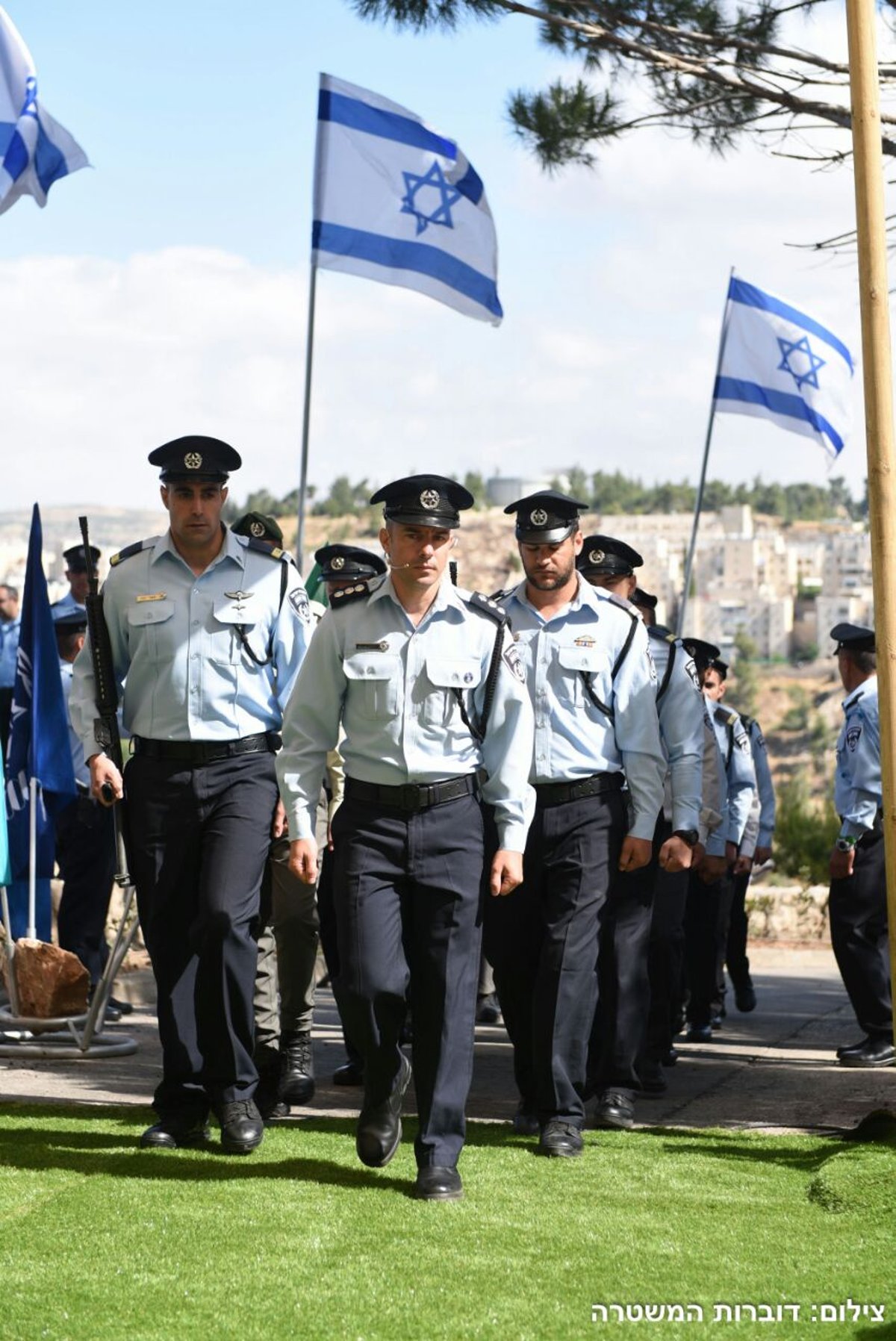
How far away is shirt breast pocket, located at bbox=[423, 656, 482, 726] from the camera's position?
5762 millimetres

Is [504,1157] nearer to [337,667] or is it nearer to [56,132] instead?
[337,667]

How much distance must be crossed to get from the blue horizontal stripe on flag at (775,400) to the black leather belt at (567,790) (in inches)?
300

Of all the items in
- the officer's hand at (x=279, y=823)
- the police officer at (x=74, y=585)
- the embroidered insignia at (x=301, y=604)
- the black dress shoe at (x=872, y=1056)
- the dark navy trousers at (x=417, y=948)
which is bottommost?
the black dress shoe at (x=872, y=1056)

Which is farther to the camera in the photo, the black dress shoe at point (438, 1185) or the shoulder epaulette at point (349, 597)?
the shoulder epaulette at point (349, 597)

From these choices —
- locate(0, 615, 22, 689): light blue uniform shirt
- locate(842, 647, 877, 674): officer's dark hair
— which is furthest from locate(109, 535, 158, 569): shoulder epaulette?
locate(0, 615, 22, 689): light blue uniform shirt

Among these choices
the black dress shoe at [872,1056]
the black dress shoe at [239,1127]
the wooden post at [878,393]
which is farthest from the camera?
the black dress shoe at [872,1056]

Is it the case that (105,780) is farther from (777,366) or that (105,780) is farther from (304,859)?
(777,366)

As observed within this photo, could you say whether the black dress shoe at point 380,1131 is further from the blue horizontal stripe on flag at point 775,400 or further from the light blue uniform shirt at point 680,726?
the blue horizontal stripe on flag at point 775,400

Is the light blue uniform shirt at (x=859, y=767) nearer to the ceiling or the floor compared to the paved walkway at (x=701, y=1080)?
nearer to the ceiling

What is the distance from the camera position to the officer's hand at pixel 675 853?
23.0 ft

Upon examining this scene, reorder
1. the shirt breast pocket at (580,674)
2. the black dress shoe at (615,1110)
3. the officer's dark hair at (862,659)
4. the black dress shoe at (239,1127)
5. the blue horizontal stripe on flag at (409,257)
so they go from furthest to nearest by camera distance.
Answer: the blue horizontal stripe on flag at (409,257) < the officer's dark hair at (862,659) < the black dress shoe at (615,1110) < the shirt breast pocket at (580,674) < the black dress shoe at (239,1127)

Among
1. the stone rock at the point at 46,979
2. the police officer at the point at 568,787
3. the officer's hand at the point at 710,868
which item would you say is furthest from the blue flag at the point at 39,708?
the officer's hand at the point at 710,868

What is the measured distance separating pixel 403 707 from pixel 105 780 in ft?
3.64

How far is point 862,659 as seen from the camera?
9344 millimetres
